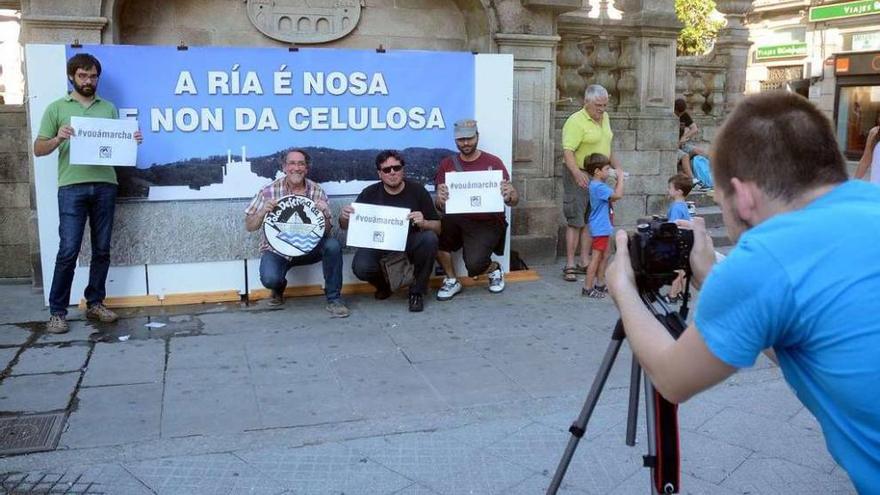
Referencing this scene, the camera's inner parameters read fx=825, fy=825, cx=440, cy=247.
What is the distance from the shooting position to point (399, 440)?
13.3 feet

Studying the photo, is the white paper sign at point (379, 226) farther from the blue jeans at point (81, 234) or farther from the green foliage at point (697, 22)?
the green foliage at point (697, 22)

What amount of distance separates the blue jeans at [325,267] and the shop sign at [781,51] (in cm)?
2238

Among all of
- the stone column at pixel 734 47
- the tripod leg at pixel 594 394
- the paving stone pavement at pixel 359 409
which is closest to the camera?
the tripod leg at pixel 594 394

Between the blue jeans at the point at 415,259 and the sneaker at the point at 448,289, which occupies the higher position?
the blue jeans at the point at 415,259

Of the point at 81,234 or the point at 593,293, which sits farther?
the point at 593,293

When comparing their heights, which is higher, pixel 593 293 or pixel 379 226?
pixel 379 226

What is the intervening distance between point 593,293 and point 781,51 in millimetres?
21372

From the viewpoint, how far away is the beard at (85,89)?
5.93 meters

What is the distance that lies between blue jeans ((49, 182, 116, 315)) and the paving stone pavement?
0.27m

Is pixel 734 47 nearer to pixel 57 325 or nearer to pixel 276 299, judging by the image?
pixel 276 299

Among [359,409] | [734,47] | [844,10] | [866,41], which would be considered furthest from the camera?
[844,10]

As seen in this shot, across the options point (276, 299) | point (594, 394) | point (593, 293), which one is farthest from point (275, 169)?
point (594, 394)

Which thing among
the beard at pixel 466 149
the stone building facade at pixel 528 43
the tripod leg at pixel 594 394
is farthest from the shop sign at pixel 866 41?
the tripod leg at pixel 594 394

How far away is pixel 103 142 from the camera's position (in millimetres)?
5996
